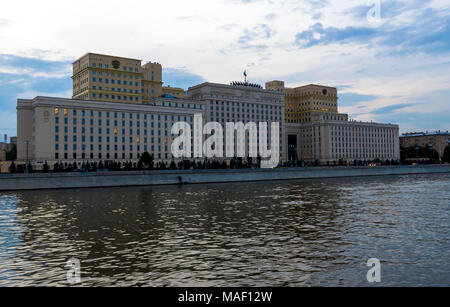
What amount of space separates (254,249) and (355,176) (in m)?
110

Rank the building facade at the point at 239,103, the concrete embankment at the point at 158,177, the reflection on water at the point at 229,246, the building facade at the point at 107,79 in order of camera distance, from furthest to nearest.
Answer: the building facade at the point at 239,103, the building facade at the point at 107,79, the concrete embankment at the point at 158,177, the reflection on water at the point at 229,246

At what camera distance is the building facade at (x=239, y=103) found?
169625 millimetres

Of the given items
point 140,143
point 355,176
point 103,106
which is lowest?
point 355,176

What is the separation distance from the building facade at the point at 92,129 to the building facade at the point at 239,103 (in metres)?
25.8

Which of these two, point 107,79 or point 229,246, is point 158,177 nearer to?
point 229,246

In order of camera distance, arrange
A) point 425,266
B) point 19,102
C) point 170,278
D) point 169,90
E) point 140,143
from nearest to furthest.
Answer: point 170,278 → point 425,266 → point 19,102 → point 140,143 → point 169,90

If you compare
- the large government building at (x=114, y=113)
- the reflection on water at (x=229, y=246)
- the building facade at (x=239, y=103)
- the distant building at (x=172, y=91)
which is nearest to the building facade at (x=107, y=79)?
the large government building at (x=114, y=113)

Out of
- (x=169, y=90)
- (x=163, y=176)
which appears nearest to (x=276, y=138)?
(x=169, y=90)

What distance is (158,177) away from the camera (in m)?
87.8

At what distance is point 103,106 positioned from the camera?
126 meters

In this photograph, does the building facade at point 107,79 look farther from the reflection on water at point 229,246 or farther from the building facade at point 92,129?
the reflection on water at point 229,246

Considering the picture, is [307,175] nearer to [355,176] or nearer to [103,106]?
[355,176]

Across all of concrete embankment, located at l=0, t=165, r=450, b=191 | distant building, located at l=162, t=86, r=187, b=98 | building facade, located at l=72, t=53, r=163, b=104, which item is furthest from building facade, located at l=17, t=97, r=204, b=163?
concrete embankment, located at l=0, t=165, r=450, b=191

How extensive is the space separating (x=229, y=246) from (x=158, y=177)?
67145 mm
